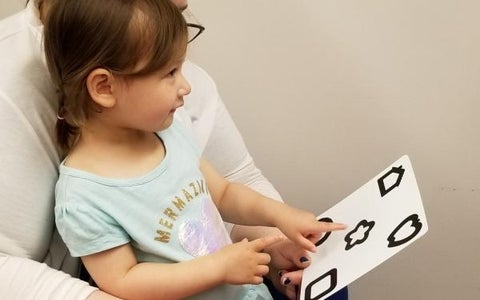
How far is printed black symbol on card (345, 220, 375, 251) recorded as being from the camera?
2.27 ft

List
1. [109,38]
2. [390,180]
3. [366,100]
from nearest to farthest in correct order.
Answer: [109,38] → [390,180] → [366,100]

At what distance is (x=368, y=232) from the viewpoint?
693mm

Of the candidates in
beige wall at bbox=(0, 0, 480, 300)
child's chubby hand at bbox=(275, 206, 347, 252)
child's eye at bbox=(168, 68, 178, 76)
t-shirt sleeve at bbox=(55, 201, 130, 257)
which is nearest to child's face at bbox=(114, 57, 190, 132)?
child's eye at bbox=(168, 68, 178, 76)

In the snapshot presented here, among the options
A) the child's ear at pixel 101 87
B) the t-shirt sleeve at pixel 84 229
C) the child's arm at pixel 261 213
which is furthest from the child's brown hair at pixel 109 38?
the child's arm at pixel 261 213

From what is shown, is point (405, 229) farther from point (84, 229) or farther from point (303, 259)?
point (84, 229)

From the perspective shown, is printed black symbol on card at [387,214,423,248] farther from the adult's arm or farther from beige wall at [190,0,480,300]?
beige wall at [190,0,480,300]

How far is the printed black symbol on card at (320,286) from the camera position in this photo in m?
0.65

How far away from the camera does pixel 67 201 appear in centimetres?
65

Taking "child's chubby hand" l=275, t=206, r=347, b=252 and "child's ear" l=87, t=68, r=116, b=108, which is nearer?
"child's ear" l=87, t=68, r=116, b=108

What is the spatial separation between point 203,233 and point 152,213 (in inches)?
2.8

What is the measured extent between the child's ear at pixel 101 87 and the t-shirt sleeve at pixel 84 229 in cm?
11

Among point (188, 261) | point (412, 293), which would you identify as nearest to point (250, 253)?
point (188, 261)

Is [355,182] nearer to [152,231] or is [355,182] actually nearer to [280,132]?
[280,132]

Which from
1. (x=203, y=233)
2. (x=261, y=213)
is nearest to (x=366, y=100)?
(x=261, y=213)
